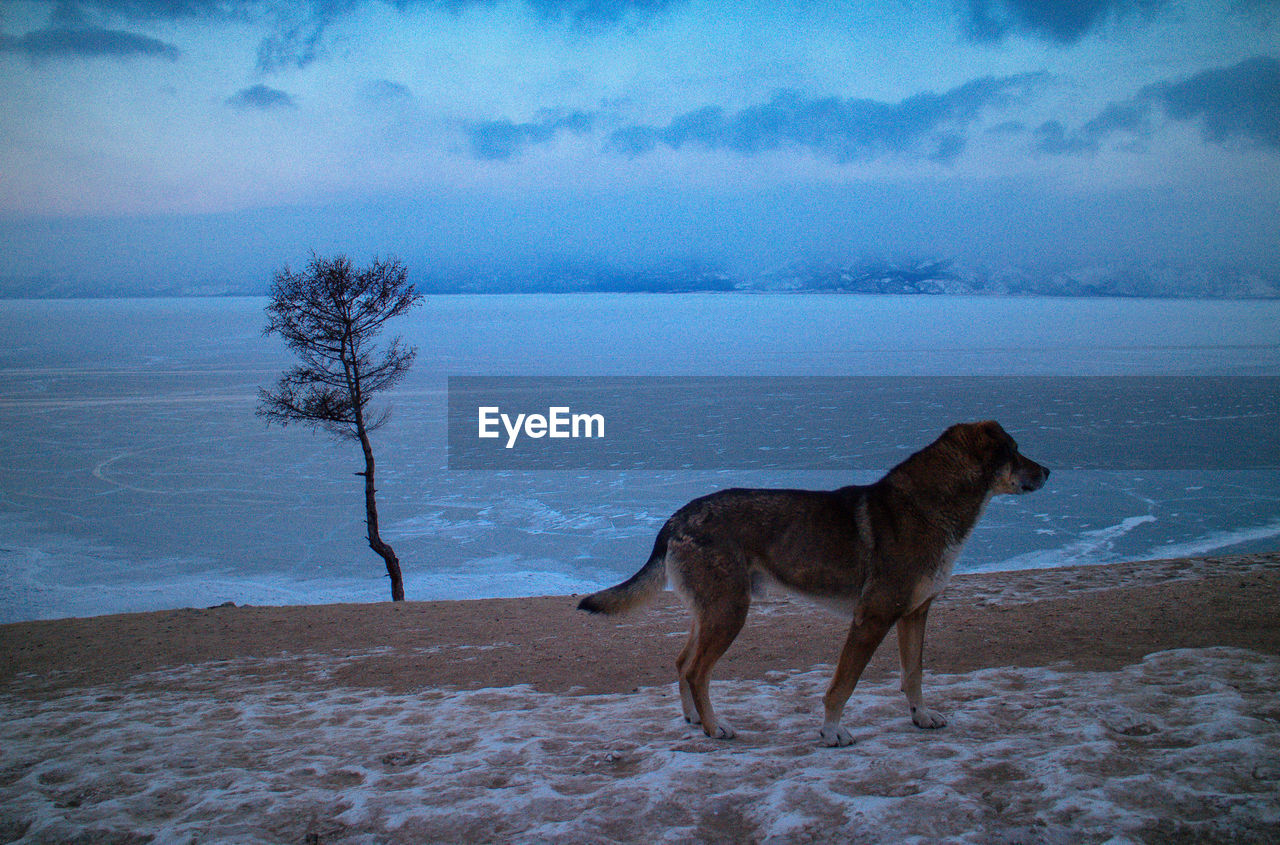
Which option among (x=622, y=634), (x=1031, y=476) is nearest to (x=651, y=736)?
(x=1031, y=476)

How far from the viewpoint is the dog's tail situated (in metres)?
5.52

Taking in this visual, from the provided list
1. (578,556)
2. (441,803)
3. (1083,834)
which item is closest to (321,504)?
(578,556)

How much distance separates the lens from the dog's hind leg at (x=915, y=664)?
18.3ft

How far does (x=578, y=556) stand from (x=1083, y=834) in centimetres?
1535

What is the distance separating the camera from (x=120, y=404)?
40.7 metres

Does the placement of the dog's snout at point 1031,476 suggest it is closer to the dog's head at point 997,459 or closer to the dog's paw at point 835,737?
the dog's head at point 997,459

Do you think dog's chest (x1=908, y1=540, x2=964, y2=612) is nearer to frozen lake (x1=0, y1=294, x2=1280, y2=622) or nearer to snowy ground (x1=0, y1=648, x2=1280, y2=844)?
snowy ground (x1=0, y1=648, x2=1280, y2=844)

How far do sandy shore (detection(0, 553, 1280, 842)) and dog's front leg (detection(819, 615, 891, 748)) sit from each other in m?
0.14

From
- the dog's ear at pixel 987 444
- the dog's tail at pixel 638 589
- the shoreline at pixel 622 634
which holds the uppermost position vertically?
the dog's ear at pixel 987 444

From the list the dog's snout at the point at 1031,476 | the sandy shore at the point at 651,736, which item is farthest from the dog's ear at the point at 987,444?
the sandy shore at the point at 651,736

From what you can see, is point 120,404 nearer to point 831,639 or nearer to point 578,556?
point 578,556

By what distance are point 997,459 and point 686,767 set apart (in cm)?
273

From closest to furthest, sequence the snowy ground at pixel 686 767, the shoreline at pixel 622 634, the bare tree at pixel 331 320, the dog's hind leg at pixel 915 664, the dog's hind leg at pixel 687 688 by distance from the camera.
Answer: the snowy ground at pixel 686 767
the dog's hind leg at pixel 915 664
the dog's hind leg at pixel 687 688
the shoreline at pixel 622 634
the bare tree at pixel 331 320

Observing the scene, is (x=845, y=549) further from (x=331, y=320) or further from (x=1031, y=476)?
Answer: (x=331, y=320)
